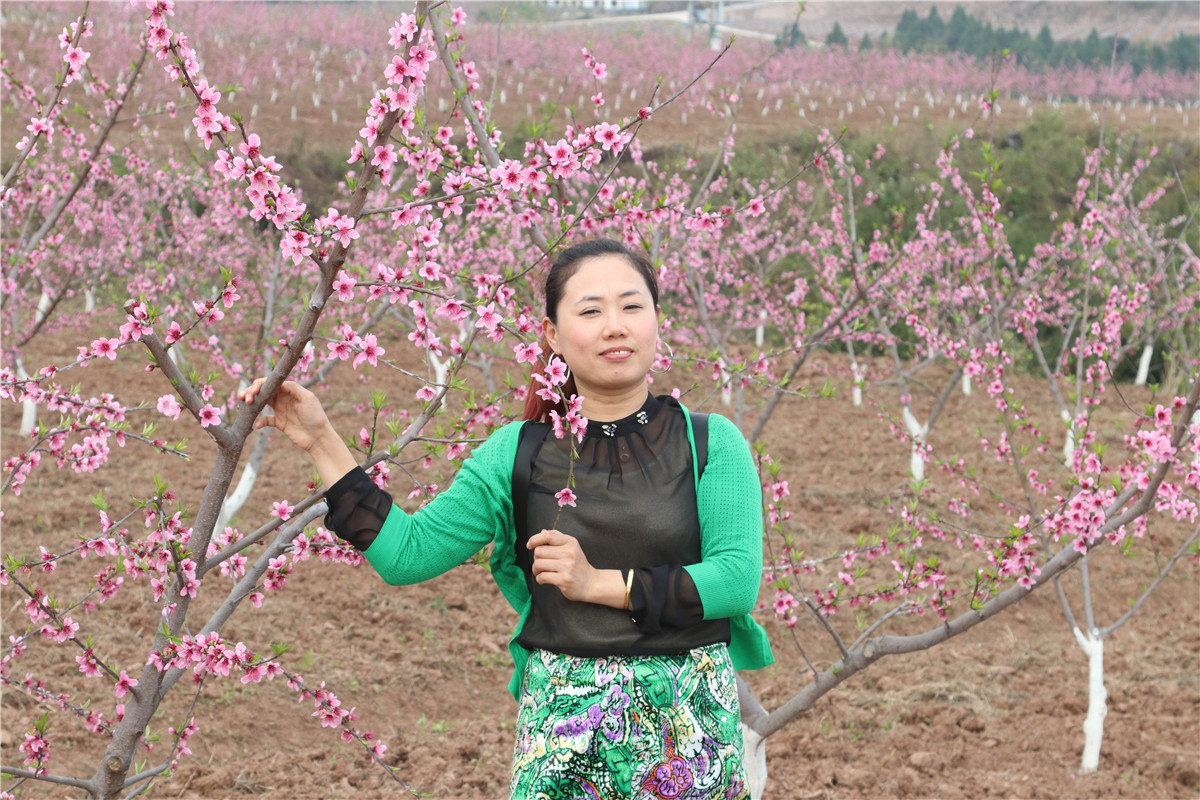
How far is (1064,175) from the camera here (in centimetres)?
1906

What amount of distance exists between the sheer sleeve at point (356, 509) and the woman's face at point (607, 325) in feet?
1.52

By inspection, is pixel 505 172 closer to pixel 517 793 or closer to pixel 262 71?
pixel 517 793

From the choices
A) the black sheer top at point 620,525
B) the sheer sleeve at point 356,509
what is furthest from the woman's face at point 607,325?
the sheer sleeve at point 356,509

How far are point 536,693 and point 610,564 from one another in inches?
11.2

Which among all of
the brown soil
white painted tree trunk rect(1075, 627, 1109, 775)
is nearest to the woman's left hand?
the brown soil

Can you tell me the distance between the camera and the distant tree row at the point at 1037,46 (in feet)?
162

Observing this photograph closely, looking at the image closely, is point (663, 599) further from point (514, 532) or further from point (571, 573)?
point (514, 532)

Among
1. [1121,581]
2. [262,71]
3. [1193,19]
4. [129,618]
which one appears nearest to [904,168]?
[1121,581]

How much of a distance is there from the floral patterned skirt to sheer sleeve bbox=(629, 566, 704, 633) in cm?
10

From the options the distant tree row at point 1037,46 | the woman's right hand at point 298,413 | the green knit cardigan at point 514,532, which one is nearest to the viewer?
the green knit cardigan at point 514,532

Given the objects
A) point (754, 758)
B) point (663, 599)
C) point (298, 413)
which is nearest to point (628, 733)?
point (663, 599)

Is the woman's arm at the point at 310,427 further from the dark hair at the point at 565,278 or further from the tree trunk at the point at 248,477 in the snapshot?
the tree trunk at the point at 248,477

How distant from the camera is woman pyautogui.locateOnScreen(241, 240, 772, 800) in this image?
176cm

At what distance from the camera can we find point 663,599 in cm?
174
